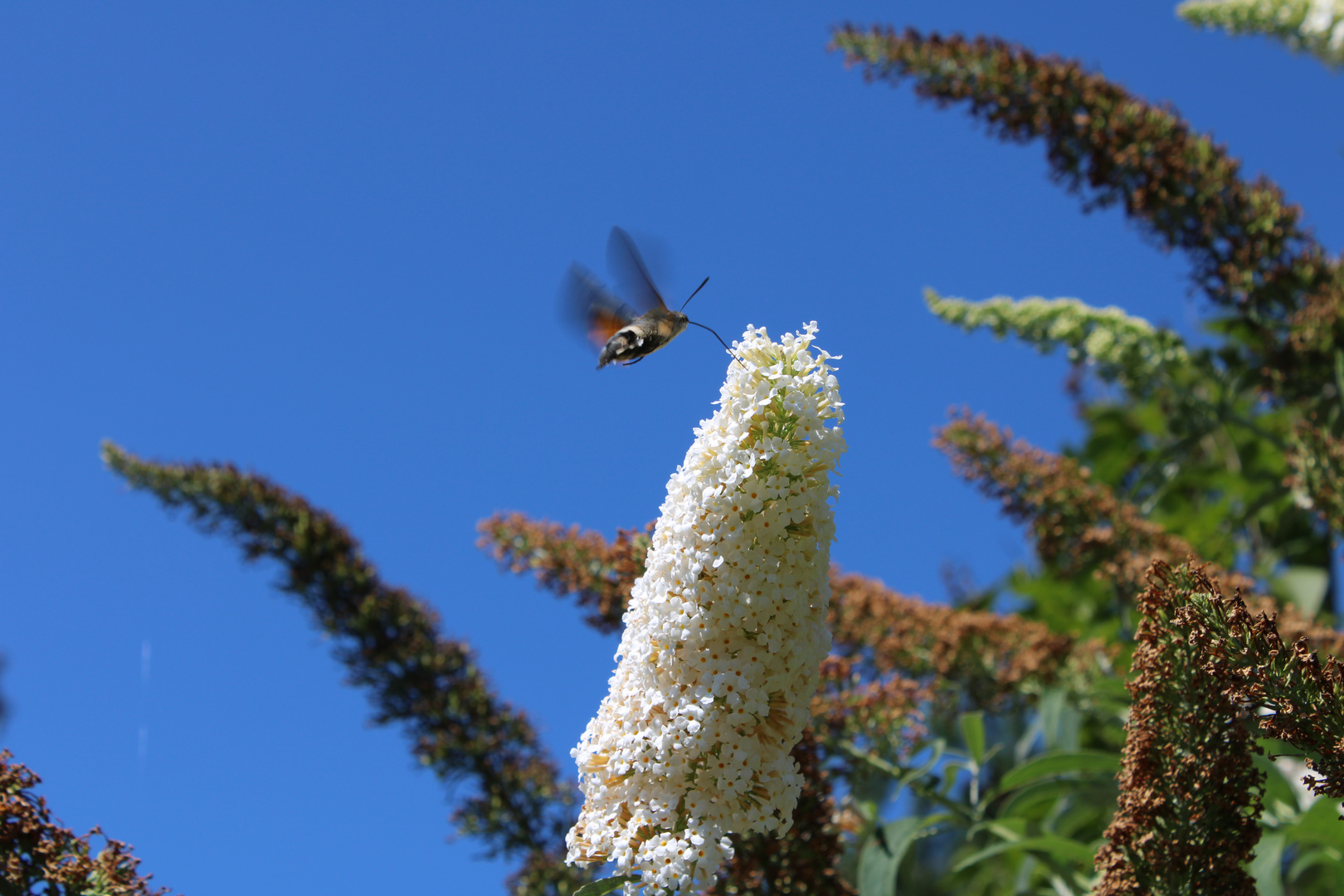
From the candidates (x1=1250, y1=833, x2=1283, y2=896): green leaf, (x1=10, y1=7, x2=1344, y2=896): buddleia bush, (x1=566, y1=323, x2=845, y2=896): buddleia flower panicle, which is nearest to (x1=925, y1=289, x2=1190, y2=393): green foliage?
(x1=10, y1=7, x2=1344, y2=896): buddleia bush

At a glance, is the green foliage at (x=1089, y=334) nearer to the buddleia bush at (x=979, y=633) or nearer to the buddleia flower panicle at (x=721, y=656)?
the buddleia bush at (x=979, y=633)

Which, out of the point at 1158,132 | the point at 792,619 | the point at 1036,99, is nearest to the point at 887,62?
the point at 1036,99

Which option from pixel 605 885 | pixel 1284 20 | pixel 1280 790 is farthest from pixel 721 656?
pixel 1284 20

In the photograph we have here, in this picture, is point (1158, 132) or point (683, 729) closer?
point (683, 729)

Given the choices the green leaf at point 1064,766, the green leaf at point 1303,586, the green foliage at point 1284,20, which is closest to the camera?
the green leaf at point 1064,766

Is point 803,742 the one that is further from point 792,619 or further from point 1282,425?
point 1282,425

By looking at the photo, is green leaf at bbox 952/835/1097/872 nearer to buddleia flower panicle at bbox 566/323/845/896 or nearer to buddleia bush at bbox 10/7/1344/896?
buddleia bush at bbox 10/7/1344/896

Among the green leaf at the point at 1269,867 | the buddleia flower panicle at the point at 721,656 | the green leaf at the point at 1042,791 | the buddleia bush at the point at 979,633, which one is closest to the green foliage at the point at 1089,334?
the buddleia bush at the point at 979,633
